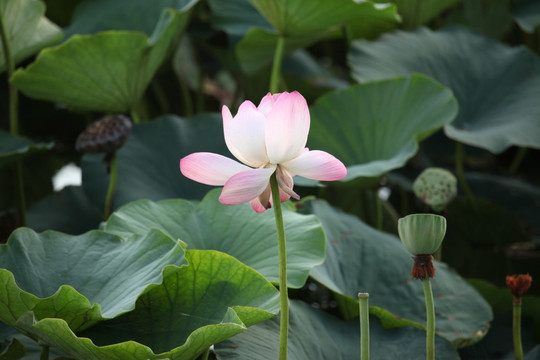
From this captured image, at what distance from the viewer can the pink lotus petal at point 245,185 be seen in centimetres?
54

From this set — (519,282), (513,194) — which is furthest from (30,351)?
(513,194)

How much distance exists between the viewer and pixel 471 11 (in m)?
1.85

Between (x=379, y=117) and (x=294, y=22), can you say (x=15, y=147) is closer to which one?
(x=294, y=22)

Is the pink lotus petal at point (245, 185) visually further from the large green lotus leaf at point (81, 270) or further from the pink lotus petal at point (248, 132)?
the large green lotus leaf at point (81, 270)

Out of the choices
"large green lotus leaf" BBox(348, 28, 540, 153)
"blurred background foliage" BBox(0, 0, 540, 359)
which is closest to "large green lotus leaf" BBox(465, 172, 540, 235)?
"blurred background foliage" BBox(0, 0, 540, 359)

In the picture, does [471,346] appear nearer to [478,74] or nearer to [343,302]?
[343,302]

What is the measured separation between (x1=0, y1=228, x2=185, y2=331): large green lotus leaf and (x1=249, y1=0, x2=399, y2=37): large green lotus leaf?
58 cm

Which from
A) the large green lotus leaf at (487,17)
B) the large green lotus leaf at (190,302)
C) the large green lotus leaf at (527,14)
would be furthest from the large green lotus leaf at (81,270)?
the large green lotus leaf at (487,17)

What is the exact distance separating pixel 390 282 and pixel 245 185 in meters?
0.50

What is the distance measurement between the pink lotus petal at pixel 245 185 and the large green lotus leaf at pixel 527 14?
116 centimetres

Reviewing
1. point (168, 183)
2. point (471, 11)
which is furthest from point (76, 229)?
point (471, 11)

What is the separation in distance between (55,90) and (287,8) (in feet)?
1.41

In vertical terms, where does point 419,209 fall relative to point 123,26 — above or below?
below

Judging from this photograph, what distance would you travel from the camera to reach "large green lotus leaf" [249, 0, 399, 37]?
46.2 inches
